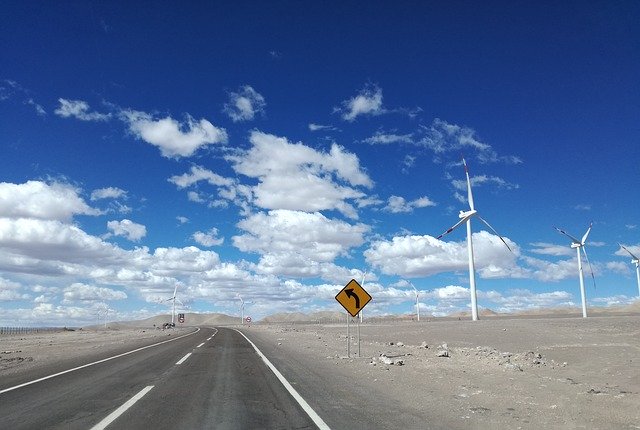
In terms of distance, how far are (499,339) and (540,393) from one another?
2520cm

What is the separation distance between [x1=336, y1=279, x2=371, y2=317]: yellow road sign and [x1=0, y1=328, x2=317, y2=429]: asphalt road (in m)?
4.64

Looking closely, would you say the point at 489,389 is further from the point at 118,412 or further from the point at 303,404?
the point at 118,412

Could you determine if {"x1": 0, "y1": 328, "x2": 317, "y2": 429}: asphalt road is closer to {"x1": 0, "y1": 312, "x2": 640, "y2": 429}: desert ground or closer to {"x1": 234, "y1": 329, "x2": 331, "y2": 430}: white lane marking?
{"x1": 234, "y1": 329, "x2": 331, "y2": 430}: white lane marking

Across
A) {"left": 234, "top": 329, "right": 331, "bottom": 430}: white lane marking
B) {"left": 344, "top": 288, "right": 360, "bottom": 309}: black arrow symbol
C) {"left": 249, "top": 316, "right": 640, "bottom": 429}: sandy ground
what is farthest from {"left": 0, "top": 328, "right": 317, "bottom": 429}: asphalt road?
{"left": 344, "top": 288, "right": 360, "bottom": 309}: black arrow symbol

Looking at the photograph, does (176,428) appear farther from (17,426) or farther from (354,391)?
(354,391)

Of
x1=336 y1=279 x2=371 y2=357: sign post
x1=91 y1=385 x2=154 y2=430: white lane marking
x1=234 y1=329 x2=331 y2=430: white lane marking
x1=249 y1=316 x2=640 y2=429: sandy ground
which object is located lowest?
x1=249 y1=316 x2=640 y2=429: sandy ground

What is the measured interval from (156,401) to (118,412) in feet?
4.33

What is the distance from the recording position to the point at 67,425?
8.47 metres

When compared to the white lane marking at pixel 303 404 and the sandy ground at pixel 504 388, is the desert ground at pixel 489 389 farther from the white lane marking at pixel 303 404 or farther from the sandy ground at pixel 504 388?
the white lane marking at pixel 303 404

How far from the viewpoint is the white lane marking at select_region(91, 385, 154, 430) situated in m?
8.37

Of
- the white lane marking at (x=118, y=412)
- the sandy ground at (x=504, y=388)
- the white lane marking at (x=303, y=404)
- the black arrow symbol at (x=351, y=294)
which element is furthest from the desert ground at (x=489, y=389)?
the white lane marking at (x=118, y=412)

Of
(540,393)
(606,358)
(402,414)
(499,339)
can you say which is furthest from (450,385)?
(499,339)

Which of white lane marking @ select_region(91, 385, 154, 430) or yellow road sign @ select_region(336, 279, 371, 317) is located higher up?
yellow road sign @ select_region(336, 279, 371, 317)

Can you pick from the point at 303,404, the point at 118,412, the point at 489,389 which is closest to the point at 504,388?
the point at 489,389
